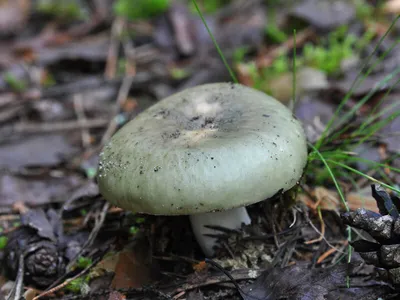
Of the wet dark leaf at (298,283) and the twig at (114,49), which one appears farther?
the twig at (114,49)

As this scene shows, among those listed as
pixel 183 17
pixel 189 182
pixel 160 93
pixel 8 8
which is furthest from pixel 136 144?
pixel 8 8

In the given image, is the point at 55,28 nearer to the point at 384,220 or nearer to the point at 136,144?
the point at 136,144

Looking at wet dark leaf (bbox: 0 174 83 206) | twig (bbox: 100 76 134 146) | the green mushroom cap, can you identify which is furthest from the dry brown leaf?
twig (bbox: 100 76 134 146)

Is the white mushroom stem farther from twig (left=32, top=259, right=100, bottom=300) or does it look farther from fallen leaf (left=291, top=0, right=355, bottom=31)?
fallen leaf (left=291, top=0, right=355, bottom=31)

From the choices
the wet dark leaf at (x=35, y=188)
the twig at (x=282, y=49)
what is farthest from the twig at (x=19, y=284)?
the twig at (x=282, y=49)

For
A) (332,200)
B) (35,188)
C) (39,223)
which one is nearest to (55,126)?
(35,188)

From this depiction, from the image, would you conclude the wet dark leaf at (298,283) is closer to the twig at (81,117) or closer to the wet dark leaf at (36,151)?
the wet dark leaf at (36,151)
